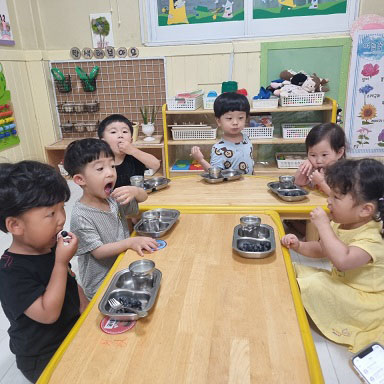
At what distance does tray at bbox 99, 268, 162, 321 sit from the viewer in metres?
0.91

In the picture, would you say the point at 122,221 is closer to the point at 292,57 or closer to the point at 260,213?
the point at 260,213

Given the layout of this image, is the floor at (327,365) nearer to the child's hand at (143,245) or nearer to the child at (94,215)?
the child at (94,215)

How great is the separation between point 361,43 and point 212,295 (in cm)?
317

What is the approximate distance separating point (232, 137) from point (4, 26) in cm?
248

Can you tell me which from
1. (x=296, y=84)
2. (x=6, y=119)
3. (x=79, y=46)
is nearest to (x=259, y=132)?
(x=296, y=84)

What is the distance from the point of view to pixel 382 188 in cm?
125

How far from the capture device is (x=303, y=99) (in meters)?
3.14

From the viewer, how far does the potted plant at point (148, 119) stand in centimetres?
359

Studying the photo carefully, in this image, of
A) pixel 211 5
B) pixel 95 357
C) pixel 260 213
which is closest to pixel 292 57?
pixel 211 5

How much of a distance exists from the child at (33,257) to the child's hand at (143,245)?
279mm

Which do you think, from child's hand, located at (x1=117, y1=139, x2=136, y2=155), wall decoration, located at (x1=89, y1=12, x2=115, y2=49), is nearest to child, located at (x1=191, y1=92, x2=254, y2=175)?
child's hand, located at (x1=117, y1=139, x2=136, y2=155)

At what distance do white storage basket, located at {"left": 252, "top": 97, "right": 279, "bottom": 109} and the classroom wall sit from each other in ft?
1.38

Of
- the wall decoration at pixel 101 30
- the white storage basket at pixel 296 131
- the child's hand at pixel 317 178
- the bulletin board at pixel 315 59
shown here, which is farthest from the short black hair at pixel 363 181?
the wall decoration at pixel 101 30

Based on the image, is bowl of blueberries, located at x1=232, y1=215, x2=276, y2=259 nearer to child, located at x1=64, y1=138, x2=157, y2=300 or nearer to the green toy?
child, located at x1=64, y1=138, x2=157, y2=300
